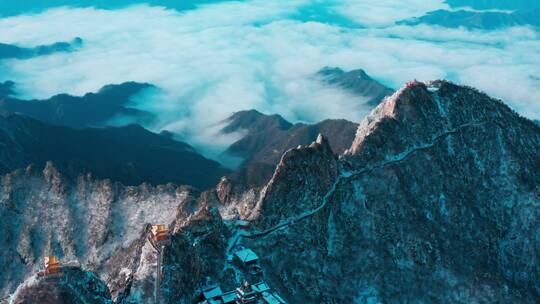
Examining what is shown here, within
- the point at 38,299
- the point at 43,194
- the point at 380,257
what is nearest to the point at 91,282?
the point at 38,299

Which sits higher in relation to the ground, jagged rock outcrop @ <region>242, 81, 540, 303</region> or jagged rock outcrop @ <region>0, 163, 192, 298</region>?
jagged rock outcrop @ <region>242, 81, 540, 303</region>

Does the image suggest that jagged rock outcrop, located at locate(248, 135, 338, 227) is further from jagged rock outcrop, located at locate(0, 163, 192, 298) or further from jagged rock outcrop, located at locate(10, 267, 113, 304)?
jagged rock outcrop, located at locate(0, 163, 192, 298)

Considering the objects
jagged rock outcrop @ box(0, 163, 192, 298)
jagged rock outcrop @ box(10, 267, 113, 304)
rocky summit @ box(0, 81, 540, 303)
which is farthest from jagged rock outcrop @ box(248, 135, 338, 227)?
jagged rock outcrop @ box(0, 163, 192, 298)

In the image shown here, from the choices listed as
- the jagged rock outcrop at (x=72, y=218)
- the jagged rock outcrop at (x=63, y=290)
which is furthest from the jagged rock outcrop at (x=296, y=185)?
the jagged rock outcrop at (x=72, y=218)

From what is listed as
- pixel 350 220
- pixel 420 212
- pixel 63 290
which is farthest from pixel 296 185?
pixel 63 290

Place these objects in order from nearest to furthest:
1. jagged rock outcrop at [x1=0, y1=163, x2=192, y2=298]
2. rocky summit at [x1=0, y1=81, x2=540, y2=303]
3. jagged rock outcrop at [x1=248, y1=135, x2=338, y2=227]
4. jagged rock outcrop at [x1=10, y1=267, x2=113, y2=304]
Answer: jagged rock outcrop at [x1=10, y1=267, x2=113, y2=304] → rocky summit at [x1=0, y1=81, x2=540, y2=303] → jagged rock outcrop at [x1=248, y1=135, x2=338, y2=227] → jagged rock outcrop at [x1=0, y1=163, x2=192, y2=298]

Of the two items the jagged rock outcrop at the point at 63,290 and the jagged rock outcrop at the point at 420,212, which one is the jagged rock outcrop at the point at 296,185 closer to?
the jagged rock outcrop at the point at 420,212
